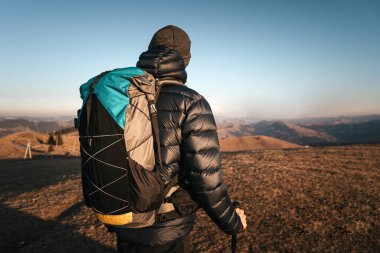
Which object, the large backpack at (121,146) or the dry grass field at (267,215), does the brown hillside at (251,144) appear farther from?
the large backpack at (121,146)

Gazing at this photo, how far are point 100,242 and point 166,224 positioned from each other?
450cm

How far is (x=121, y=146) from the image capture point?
195 cm

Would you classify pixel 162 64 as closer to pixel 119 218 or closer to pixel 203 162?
pixel 203 162

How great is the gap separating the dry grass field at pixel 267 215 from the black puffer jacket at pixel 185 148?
3442 mm

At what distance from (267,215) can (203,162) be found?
525 cm

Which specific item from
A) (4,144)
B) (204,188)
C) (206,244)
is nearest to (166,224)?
(204,188)

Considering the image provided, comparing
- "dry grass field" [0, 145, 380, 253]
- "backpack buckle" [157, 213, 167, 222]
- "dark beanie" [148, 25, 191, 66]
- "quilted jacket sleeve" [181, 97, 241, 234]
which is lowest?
"dry grass field" [0, 145, 380, 253]

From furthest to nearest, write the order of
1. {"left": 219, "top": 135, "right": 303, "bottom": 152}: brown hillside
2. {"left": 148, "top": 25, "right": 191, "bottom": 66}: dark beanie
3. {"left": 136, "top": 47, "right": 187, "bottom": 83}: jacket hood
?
1. {"left": 219, "top": 135, "right": 303, "bottom": 152}: brown hillside
2. {"left": 148, "top": 25, "right": 191, "bottom": 66}: dark beanie
3. {"left": 136, "top": 47, "right": 187, "bottom": 83}: jacket hood

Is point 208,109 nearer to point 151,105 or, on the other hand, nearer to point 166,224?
point 151,105

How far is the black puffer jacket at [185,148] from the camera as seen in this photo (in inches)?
86.0

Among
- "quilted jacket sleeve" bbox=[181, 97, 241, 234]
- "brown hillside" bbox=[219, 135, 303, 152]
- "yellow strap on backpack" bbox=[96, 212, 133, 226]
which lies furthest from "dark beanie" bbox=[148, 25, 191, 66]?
"brown hillside" bbox=[219, 135, 303, 152]

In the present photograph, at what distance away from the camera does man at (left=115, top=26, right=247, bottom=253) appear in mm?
2188

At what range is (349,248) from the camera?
505cm

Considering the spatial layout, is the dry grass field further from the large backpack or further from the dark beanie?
the dark beanie
